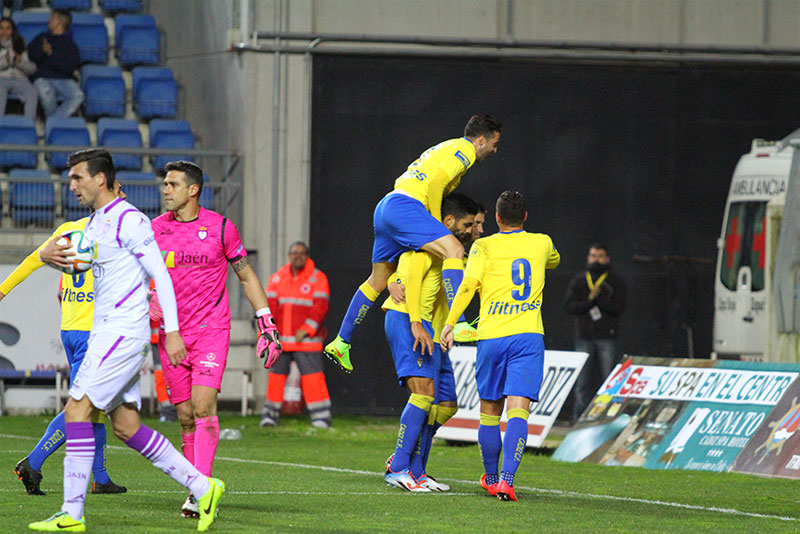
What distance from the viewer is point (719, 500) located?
10.2m

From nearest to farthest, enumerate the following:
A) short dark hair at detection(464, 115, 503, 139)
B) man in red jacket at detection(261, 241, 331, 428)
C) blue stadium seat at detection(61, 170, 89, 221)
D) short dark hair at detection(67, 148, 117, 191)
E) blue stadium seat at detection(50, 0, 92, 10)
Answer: short dark hair at detection(67, 148, 117, 191)
short dark hair at detection(464, 115, 503, 139)
man in red jacket at detection(261, 241, 331, 428)
blue stadium seat at detection(61, 170, 89, 221)
blue stadium seat at detection(50, 0, 92, 10)

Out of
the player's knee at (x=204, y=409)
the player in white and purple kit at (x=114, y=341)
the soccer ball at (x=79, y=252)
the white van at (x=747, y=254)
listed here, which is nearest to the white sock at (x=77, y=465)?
the player in white and purple kit at (x=114, y=341)

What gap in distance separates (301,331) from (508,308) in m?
9.06

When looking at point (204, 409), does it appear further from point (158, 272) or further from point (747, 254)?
point (747, 254)

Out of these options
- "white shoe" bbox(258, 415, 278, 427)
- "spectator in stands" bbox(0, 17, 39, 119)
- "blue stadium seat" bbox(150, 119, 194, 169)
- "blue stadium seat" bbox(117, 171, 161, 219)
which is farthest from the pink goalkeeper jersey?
"spectator in stands" bbox(0, 17, 39, 119)

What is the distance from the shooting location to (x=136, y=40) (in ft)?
79.9

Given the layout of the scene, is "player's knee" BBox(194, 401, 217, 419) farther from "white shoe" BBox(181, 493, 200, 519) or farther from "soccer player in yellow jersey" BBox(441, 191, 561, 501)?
"soccer player in yellow jersey" BBox(441, 191, 561, 501)

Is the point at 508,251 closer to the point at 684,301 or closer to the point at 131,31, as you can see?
the point at 684,301

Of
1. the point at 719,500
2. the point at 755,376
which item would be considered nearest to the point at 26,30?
the point at 755,376

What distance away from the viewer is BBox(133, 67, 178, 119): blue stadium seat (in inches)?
919

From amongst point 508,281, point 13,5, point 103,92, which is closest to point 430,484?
point 508,281

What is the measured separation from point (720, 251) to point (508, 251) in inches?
470

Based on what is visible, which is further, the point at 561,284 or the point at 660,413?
the point at 561,284

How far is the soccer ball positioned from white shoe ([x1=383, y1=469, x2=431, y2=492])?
3.33m
